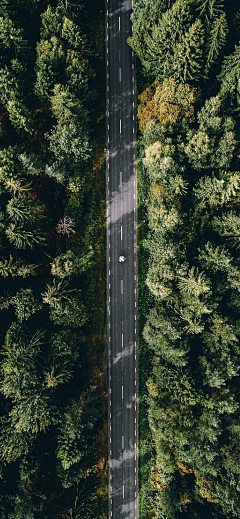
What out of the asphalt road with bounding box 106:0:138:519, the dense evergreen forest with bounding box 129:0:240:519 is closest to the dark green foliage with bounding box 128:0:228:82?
the dense evergreen forest with bounding box 129:0:240:519

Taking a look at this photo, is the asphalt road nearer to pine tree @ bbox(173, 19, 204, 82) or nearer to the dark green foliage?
the dark green foliage

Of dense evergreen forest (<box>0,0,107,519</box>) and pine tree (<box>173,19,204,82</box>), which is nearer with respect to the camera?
pine tree (<box>173,19,204,82</box>)

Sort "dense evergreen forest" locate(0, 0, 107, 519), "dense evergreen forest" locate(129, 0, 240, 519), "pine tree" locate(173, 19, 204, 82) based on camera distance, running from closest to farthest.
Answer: "pine tree" locate(173, 19, 204, 82), "dense evergreen forest" locate(129, 0, 240, 519), "dense evergreen forest" locate(0, 0, 107, 519)

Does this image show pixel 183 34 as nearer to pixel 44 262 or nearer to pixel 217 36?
pixel 217 36

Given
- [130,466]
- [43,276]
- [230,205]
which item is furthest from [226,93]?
[130,466]

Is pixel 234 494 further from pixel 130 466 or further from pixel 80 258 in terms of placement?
pixel 80 258
